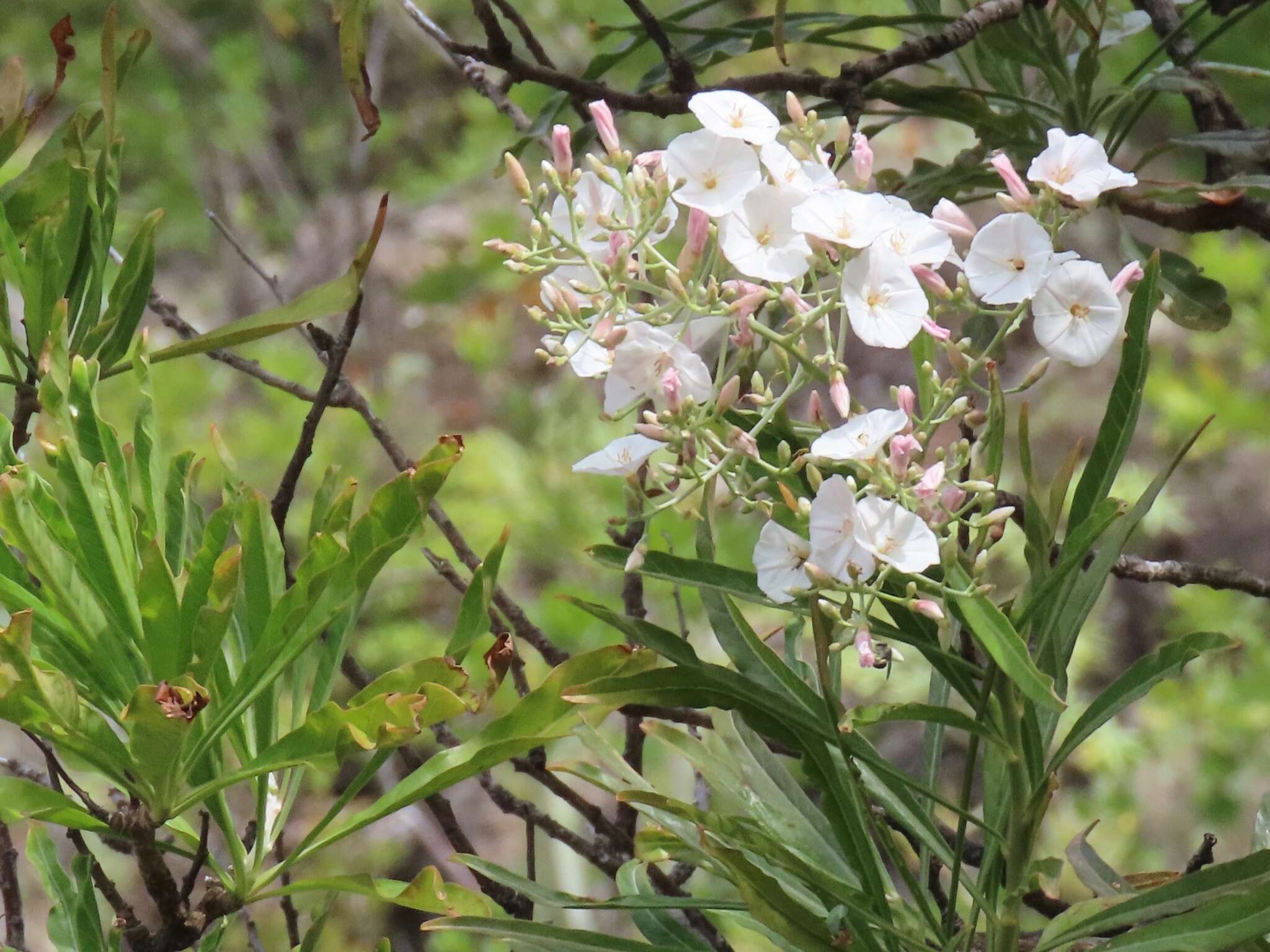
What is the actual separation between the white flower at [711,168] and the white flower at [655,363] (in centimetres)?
6

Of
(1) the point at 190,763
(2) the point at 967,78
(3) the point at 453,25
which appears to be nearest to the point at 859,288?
(1) the point at 190,763

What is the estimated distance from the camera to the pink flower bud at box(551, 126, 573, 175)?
586 mm

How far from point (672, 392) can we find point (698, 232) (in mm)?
85

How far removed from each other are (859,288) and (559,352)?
15cm

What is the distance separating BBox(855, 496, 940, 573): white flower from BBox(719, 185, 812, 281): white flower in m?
0.11

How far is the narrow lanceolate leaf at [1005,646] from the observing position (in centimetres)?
52

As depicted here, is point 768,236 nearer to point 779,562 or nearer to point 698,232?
point 698,232

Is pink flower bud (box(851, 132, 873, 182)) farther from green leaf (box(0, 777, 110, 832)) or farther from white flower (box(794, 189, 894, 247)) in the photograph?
green leaf (box(0, 777, 110, 832))

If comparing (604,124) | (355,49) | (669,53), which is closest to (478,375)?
(669,53)

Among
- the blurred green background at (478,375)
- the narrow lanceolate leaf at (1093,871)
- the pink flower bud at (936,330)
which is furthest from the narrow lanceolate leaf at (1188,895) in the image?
the blurred green background at (478,375)

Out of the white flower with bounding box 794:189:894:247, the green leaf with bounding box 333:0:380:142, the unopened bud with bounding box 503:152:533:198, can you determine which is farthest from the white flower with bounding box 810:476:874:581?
the green leaf with bounding box 333:0:380:142

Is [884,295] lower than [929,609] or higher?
higher

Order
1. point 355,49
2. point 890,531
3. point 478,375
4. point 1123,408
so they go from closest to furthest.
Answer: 1. point 890,531
2. point 1123,408
3. point 355,49
4. point 478,375

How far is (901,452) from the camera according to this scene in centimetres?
52
